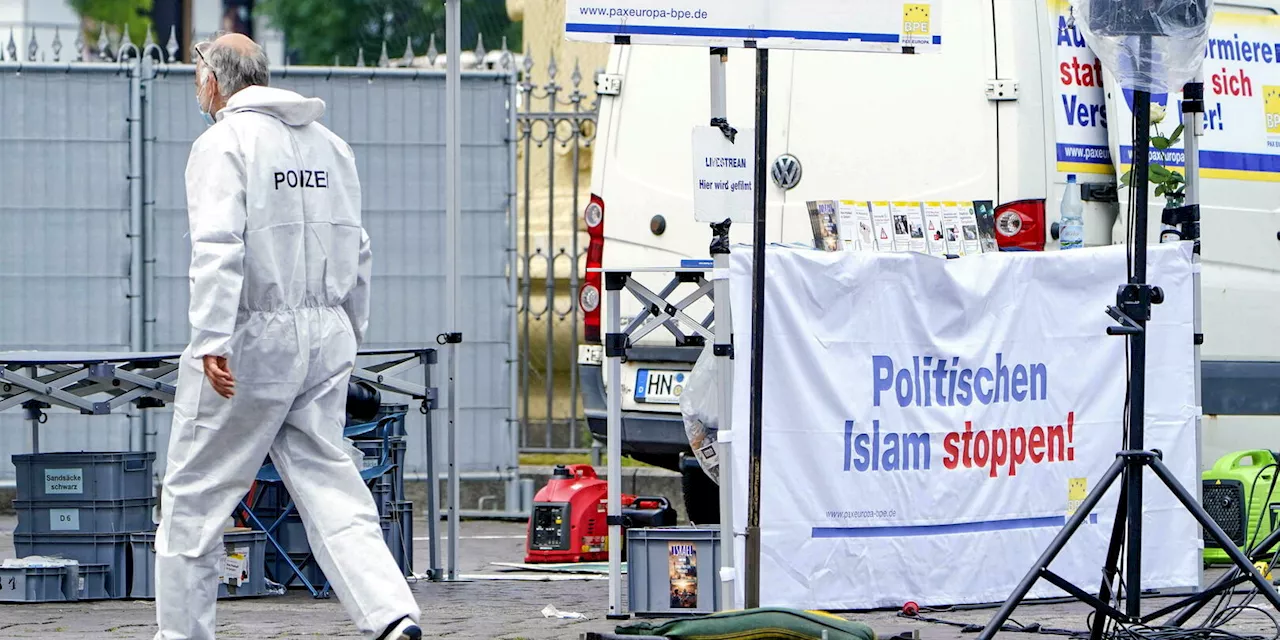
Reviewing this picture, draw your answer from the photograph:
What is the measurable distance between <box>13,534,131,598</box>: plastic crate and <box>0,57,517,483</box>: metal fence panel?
3601 millimetres

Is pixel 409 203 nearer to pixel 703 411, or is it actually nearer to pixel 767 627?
pixel 703 411

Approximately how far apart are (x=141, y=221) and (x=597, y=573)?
4.09 meters

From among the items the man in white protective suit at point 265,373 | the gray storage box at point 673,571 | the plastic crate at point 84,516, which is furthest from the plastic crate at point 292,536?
the man in white protective suit at point 265,373

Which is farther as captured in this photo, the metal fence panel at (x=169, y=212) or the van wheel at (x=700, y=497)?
the metal fence panel at (x=169, y=212)

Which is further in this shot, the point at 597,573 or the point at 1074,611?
the point at 597,573

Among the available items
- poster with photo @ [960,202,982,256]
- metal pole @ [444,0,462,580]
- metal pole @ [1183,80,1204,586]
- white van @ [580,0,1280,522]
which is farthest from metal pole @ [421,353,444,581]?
metal pole @ [1183,80,1204,586]

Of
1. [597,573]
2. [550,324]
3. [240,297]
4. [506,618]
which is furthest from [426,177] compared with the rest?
[240,297]

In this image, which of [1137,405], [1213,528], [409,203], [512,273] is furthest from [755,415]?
[409,203]

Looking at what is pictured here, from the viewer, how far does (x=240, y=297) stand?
569 cm

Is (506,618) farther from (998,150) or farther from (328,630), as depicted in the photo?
(998,150)

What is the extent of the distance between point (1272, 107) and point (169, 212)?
6059mm

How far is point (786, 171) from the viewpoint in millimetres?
8914

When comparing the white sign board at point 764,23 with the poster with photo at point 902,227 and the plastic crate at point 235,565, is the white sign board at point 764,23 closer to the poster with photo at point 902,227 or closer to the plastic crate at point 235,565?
the poster with photo at point 902,227

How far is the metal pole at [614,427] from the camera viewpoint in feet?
23.2
